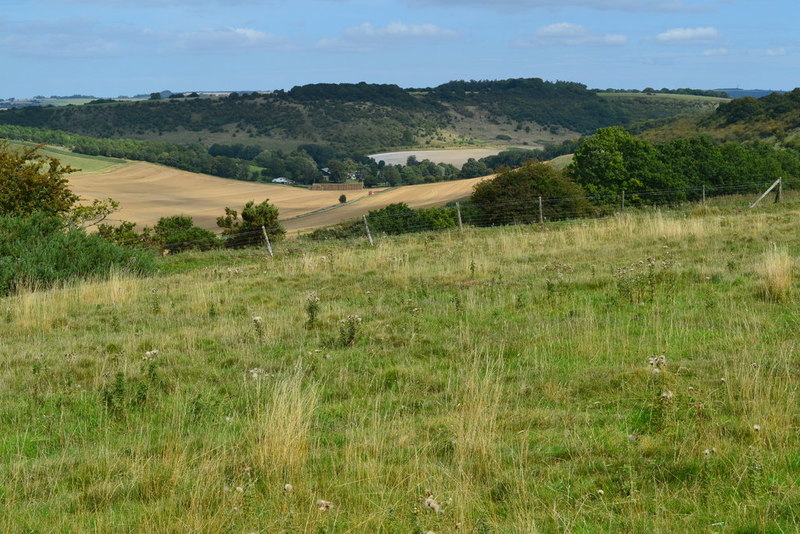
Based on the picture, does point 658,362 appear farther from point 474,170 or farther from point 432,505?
point 474,170

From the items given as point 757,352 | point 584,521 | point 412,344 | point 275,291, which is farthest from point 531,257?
point 584,521

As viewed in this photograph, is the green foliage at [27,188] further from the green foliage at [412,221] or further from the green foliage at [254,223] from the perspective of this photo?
the green foliage at [412,221]

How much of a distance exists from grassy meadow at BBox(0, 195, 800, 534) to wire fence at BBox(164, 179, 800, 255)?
15491 mm

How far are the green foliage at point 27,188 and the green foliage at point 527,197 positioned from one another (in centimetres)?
1702

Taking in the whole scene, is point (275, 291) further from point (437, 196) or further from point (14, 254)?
point (437, 196)

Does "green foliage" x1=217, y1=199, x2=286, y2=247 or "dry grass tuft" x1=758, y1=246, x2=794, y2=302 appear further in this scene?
"green foliage" x1=217, y1=199, x2=286, y2=247

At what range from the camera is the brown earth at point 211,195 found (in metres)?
83.4

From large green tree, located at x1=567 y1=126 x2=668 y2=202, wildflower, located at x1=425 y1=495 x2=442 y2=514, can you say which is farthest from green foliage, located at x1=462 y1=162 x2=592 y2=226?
wildflower, located at x1=425 y1=495 x2=442 y2=514

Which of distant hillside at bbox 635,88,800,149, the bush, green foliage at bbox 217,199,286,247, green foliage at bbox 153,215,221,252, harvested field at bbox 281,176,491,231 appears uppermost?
distant hillside at bbox 635,88,800,149

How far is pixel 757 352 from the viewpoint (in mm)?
7832

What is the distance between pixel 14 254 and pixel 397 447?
16490mm

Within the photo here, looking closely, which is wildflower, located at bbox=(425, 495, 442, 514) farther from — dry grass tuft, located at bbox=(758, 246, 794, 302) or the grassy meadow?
dry grass tuft, located at bbox=(758, 246, 794, 302)

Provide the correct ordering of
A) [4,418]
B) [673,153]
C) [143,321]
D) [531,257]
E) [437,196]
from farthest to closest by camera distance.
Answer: [437,196], [673,153], [531,257], [143,321], [4,418]

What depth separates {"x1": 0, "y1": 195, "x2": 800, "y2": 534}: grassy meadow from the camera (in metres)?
4.69
